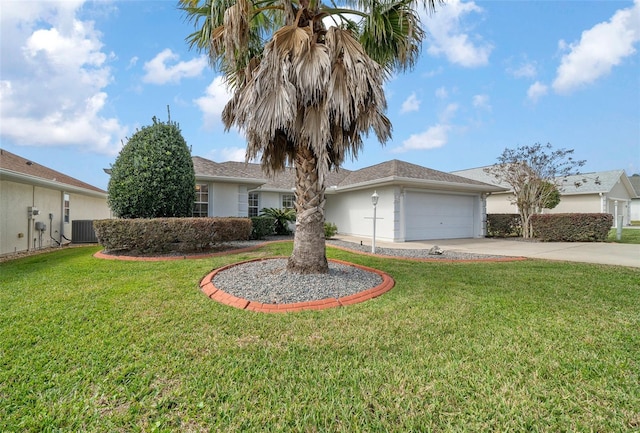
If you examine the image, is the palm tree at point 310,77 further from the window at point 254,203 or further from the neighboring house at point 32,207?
the window at point 254,203

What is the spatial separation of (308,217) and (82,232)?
45.3 feet

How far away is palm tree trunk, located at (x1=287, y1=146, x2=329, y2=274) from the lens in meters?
5.56

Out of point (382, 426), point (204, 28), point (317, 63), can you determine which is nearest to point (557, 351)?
point (382, 426)

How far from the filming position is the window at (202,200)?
12920 millimetres

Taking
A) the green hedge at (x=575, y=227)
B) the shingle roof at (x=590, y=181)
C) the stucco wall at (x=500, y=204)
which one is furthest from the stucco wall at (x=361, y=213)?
the stucco wall at (x=500, y=204)

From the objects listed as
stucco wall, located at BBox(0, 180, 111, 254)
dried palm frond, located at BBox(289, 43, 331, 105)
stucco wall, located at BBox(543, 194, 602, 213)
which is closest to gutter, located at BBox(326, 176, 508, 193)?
dried palm frond, located at BBox(289, 43, 331, 105)

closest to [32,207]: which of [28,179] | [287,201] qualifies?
[28,179]

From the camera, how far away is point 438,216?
15258 mm

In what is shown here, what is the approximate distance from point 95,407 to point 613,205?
34.2 meters

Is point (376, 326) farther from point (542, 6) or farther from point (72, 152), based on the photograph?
point (72, 152)

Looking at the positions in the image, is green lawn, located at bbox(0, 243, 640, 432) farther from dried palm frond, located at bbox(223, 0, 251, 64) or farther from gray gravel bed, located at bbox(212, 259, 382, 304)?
dried palm frond, located at bbox(223, 0, 251, 64)

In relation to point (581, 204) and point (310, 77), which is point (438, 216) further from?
point (581, 204)

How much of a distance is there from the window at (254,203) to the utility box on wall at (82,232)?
24.7 ft

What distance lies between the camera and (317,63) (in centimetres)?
474
